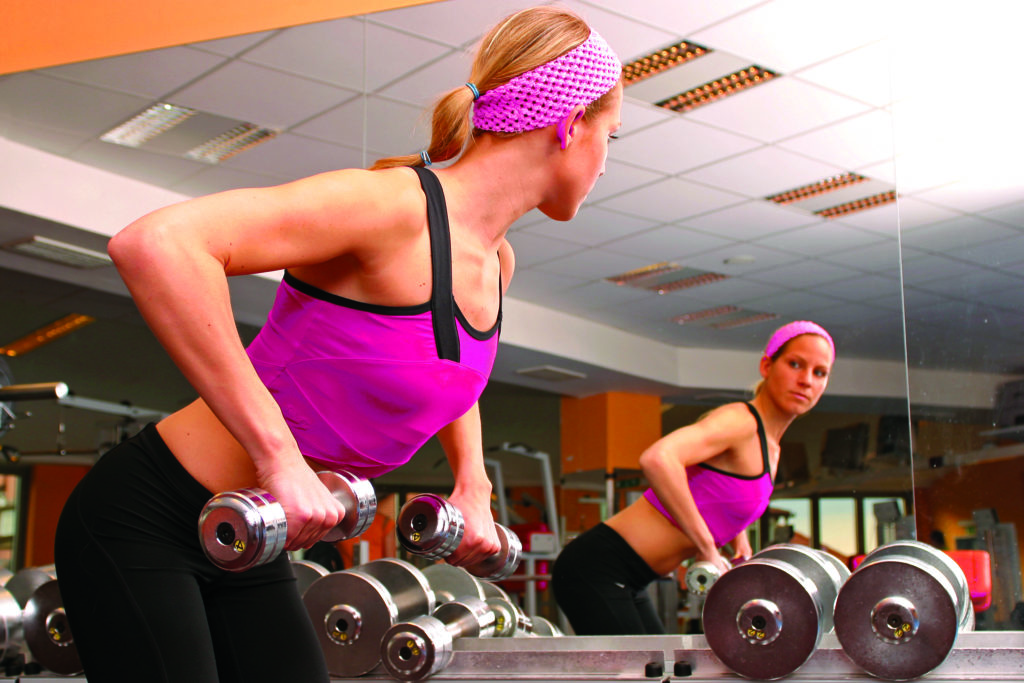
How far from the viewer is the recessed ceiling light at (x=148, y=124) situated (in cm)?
446

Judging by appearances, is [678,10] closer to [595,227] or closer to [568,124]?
[595,227]

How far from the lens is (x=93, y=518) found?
1062 millimetres

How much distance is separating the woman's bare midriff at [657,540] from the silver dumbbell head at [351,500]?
6.54 feet

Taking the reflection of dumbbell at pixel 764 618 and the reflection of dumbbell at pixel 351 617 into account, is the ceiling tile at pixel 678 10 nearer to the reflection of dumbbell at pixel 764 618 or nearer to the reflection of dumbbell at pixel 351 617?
the reflection of dumbbell at pixel 764 618

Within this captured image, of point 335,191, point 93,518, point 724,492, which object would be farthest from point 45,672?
point 335,191

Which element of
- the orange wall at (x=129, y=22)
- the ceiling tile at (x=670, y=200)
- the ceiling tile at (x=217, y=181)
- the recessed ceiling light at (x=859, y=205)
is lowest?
the recessed ceiling light at (x=859, y=205)

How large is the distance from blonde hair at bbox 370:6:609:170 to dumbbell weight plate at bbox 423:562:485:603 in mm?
2538

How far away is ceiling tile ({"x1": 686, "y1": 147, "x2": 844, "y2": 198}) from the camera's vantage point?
3.46m

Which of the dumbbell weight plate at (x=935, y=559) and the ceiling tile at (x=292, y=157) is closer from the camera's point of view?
the dumbbell weight plate at (x=935, y=559)

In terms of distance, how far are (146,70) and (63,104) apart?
25.1 inches

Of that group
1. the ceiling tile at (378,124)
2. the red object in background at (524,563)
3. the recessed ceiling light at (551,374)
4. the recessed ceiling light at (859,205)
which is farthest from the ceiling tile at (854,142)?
the red object in background at (524,563)

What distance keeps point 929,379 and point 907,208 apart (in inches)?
24.2

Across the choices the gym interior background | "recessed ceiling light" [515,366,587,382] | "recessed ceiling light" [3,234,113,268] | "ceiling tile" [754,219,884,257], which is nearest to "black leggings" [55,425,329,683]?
the gym interior background

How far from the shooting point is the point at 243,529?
31.9 inches
